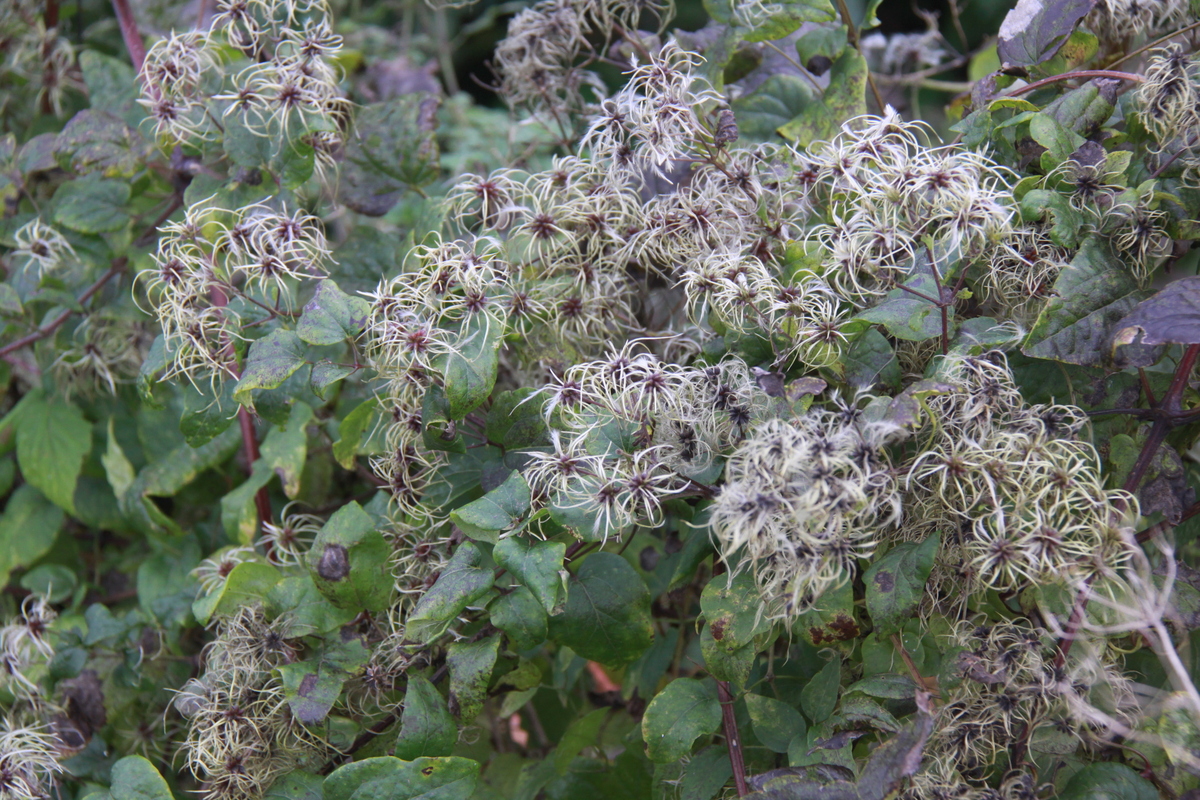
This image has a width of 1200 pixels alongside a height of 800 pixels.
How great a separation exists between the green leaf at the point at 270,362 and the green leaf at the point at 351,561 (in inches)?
4.8

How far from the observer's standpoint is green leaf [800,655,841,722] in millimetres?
648

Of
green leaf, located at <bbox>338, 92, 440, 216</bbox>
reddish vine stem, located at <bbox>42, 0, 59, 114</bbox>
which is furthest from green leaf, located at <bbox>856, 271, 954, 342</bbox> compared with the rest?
reddish vine stem, located at <bbox>42, 0, 59, 114</bbox>

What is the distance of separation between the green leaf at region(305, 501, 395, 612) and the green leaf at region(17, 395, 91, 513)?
20.3 inches

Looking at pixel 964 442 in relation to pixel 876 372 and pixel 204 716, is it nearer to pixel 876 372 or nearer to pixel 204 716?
pixel 876 372

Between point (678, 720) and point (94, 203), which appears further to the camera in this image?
point (94, 203)

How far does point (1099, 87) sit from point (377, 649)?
782mm

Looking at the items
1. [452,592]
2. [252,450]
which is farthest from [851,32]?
[252,450]

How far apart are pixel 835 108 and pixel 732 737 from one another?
604 millimetres

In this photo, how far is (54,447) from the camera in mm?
1056

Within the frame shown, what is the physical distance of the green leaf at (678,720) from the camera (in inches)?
25.8

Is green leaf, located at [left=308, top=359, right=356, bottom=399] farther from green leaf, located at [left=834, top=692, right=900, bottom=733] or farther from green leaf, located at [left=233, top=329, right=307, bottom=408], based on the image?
green leaf, located at [left=834, top=692, right=900, bottom=733]

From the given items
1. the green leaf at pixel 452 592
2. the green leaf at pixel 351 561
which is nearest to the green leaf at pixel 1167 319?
the green leaf at pixel 452 592

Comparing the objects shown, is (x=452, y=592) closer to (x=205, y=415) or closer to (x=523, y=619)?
(x=523, y=619)

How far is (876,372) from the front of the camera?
649 mm
